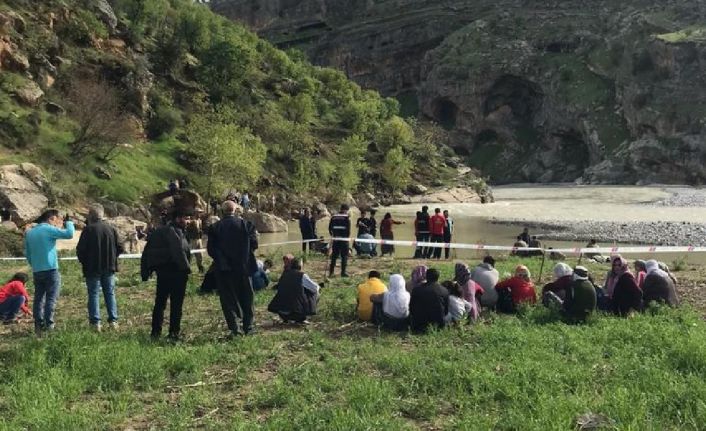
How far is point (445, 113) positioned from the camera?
600ft

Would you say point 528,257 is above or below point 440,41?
below

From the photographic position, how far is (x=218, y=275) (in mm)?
9586

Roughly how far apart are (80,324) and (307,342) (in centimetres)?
464

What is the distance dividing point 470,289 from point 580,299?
2.15 m

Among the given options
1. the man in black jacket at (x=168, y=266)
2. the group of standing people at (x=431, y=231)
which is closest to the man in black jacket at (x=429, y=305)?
the man in black jacket at (x=168, y=266)

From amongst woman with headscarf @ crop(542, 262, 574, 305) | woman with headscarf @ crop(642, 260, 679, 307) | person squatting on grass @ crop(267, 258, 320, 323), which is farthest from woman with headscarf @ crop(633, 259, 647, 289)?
person squatting on grass @ crop(267, 258, 320, 323)

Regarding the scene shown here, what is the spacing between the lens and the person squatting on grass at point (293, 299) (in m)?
11.0

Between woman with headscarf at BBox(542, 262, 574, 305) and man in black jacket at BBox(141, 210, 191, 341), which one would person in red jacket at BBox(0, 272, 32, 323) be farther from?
woman with headscarf at BBox(542, 262, 574, 305)

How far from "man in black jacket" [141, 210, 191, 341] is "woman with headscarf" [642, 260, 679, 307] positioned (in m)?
9.77

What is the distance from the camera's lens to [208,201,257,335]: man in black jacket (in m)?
9.52

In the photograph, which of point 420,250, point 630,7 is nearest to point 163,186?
point 420,250

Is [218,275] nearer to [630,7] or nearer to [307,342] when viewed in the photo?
[307,342]

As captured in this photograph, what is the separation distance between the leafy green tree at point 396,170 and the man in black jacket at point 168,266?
68502 millimetres

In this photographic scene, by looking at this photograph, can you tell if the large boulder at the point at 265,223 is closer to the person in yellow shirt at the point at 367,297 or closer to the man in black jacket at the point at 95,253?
the person in yellow shirt at the point at 367,297
